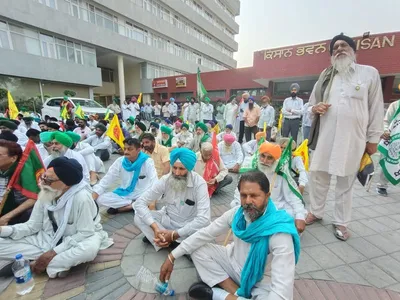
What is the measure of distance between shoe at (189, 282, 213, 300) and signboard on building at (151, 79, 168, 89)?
22640 mm

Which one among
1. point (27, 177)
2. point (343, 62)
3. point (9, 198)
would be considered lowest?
point (9, 198)

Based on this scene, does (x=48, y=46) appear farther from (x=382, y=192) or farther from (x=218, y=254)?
(x=382, y=192)

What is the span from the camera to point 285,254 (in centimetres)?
134

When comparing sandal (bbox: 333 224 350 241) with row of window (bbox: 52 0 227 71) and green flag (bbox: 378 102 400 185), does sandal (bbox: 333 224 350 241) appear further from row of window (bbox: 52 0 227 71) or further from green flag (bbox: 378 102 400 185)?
row of window (bbox: 52 0 227 71)

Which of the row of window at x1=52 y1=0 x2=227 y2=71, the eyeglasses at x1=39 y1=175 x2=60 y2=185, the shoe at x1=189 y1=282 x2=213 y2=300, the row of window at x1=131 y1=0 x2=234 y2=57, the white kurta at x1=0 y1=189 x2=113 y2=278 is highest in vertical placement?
the row of window at x1=131 y1=0 x2=234 y2=57

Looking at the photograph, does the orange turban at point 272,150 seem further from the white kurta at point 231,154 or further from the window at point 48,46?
the window at point 48,46

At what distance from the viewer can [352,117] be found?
247cm

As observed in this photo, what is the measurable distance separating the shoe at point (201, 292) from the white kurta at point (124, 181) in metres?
1.79

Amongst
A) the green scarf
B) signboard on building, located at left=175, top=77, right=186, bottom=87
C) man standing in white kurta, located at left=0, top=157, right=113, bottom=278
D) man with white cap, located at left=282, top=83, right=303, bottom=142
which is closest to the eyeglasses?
man standing in white kurta, located at left=0, top=157, right=113, bottom=278

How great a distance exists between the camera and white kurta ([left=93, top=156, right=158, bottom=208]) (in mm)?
3277

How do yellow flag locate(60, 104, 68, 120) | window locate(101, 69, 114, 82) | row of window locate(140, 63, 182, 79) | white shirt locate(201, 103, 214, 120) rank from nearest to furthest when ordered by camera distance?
yellow flag locate(60, 104, 68, 120) → white shirt locate(201, 103, 214, 120) → row of window locate(140, 63, 182, 79) → window locate(101, 69, 114, 82)

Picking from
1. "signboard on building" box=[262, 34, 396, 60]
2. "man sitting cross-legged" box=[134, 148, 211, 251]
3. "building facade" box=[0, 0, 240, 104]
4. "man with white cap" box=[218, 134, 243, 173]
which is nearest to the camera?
"man sitting cross-legged" box=[134, 148, 211, 251]

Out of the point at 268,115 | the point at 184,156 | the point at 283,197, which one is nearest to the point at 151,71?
the point at 268,115

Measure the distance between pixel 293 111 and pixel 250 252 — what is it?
19.4ft
